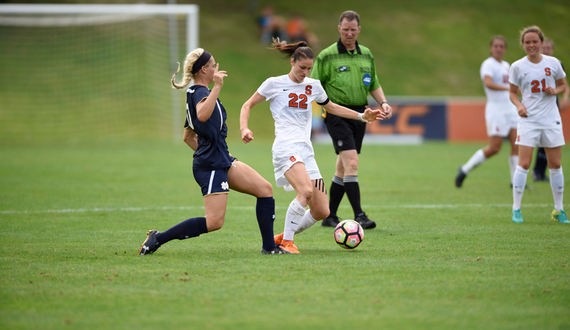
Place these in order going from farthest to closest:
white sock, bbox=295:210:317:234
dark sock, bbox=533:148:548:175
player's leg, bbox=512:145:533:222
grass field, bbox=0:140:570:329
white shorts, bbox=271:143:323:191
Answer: dark sock, bbox=533:148:548:175 → player's leg, bbox=512:145:533:222 → white sock, bbox=295:210:317:234 → white shorts, bbox=271:143:323:191 → grass field, bbox=0:140:570:329

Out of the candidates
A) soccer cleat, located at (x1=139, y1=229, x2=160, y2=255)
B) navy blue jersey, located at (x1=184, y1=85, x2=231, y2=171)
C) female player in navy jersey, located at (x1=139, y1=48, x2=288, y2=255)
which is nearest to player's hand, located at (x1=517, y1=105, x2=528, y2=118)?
female player in navy jersey, located at (x1=139, y1=48, x2=288, y2=255)

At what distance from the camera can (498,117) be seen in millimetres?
9898

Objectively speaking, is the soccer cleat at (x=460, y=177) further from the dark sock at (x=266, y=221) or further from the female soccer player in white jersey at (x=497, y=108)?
the dark sock at (x=266, y=221)

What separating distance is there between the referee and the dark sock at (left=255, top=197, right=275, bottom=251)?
1848 millimetres

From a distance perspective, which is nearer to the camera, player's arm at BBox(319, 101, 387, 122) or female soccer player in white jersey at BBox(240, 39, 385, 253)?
female soccer player in white jersey at BBox(240, 39, 385, 253)

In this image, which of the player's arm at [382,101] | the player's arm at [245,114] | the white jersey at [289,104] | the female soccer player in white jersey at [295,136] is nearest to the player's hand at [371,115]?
the female soccer player in white jersey at [295,136]

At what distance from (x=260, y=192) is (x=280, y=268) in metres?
0.91

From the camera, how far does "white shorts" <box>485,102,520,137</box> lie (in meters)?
9.86

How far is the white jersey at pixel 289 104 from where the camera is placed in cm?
568

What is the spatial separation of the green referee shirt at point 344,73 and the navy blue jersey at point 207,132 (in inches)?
90.9

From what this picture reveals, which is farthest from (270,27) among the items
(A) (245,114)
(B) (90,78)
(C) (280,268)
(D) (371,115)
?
(C) (280,268)

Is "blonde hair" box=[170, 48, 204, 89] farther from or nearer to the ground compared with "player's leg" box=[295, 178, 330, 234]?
farther from the ground

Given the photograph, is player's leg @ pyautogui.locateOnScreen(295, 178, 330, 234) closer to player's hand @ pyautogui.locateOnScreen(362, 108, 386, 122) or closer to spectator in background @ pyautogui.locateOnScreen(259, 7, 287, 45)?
player's hand @ pyautogui.locateOnScreen(362, 108, 386, 122)

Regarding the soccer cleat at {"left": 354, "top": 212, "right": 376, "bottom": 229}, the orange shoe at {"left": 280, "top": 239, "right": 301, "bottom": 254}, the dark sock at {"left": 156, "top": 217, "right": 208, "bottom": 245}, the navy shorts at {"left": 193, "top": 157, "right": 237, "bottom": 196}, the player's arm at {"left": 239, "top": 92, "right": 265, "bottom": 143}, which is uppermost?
the player's arm at {"left": 239, "top": 92, "right": 265, "bottom": 143}
